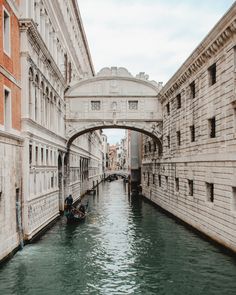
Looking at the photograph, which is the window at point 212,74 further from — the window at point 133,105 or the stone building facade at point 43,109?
the window at point 133,105

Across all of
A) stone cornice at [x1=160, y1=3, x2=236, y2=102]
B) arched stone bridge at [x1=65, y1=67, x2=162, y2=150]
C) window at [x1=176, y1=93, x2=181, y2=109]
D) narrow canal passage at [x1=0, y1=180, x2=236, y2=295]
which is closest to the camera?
narrow canal passage at [x1=0, y1=180, x2=236, y2=295]

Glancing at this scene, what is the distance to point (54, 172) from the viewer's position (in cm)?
2262

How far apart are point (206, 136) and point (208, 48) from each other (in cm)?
367

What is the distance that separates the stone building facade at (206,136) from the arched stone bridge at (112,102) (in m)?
1.78

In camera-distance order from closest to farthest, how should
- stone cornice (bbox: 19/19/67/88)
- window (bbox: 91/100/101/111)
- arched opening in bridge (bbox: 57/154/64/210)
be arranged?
stone cornice (bbox: 19/19/67/88) → arched opening in bridge (bbox: 57/154/64/210) → window (bbox: 91/100/101/111)

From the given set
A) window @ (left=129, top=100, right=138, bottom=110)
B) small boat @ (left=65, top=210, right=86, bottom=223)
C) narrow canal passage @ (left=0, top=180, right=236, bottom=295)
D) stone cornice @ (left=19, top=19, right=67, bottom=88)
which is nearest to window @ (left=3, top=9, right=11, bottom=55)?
stone cornice @ (left=19, top=19, right=67, bottom=88)

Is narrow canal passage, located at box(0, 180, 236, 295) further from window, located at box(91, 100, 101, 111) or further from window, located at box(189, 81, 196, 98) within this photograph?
window, located at box(91, 100, 101, 111)

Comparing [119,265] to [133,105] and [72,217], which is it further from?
[133,105]

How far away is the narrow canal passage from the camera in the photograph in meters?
10.9

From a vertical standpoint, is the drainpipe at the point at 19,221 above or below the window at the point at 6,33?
below

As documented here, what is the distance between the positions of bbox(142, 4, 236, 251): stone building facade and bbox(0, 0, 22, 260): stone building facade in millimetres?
7245

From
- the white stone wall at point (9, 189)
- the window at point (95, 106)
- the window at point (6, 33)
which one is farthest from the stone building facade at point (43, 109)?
the window at point (95, 106)

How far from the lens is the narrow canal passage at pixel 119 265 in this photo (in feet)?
35.6

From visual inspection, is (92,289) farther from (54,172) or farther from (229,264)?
(54,172)
